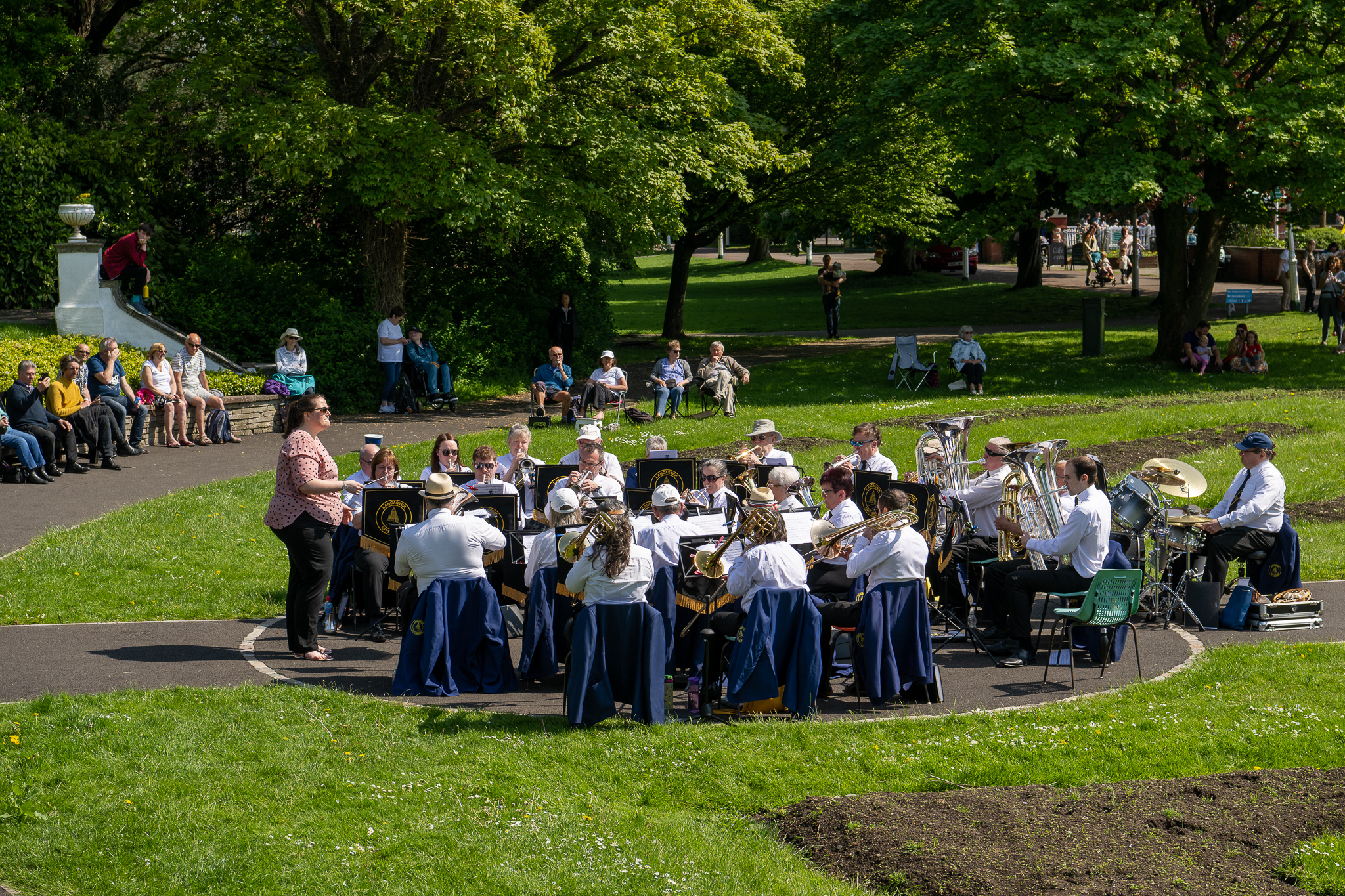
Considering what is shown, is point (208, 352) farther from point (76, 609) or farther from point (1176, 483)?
point (1176, 483)

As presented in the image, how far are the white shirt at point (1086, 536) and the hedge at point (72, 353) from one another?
1378 cm

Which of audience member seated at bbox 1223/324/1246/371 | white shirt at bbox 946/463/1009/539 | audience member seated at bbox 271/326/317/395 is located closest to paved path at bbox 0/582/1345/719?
white shirt at bbox 946/463/1009/539

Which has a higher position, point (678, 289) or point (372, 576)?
point (678, 289)

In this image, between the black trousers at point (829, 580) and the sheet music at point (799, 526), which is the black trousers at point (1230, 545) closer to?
the black trousers at point (829, 580)

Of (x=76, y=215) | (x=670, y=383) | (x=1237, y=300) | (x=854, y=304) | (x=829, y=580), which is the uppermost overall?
(x=76, y=215)

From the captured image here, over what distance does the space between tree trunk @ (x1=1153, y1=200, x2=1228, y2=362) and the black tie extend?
15013 mm

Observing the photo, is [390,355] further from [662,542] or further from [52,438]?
[662,542]

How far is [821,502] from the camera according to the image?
14867 mm

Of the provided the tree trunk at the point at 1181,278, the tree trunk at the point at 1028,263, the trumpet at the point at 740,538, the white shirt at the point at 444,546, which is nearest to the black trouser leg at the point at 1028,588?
the trumpet at the point at 740,538

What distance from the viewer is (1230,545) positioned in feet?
37.2

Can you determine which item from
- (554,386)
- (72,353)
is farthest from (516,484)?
(72,353)

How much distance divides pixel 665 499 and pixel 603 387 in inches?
417

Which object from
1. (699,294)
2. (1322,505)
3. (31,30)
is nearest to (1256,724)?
(1322,505)

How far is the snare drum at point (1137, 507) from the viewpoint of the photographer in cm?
1103
